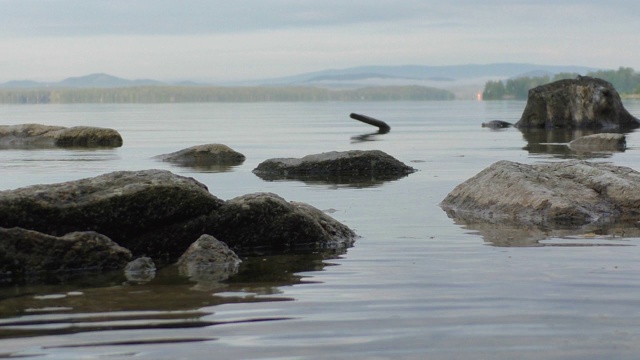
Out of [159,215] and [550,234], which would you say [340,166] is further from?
[159,215]

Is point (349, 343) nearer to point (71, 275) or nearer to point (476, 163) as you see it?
point (71, 275)

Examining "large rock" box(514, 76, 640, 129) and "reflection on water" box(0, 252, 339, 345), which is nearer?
"reflection on water" box(0, 252, 339, 345)

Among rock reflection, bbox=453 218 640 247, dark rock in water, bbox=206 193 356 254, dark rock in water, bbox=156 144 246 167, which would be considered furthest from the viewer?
dark rock in water, bbox=156 144 246 167

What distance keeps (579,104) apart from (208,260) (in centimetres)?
4453

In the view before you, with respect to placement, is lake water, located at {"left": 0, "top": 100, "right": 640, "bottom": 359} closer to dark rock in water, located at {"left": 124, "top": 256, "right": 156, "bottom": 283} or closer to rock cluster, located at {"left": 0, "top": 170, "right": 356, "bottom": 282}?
dark rock in water, located at {"left": 124, "top": 256, "right": 156, "bottom": 283}

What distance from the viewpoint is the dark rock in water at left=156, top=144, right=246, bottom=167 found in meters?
33.6

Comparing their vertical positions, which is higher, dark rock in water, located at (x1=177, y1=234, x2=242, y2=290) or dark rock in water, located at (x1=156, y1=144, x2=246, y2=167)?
dark rock in water, located at (x1=177, y1=234, x2=242, y2=290)

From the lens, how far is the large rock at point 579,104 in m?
54.2

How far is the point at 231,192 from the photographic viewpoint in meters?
23.0

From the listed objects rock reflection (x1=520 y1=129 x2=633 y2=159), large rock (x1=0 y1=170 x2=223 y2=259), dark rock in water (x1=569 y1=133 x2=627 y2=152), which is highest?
large rock (x1=0 y1=170 x2=223 y2=259)

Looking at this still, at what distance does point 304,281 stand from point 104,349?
358 cm

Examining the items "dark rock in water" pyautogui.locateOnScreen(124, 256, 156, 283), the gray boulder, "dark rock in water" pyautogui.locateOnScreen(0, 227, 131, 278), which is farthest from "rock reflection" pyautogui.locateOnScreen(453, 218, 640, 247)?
the gray boulder

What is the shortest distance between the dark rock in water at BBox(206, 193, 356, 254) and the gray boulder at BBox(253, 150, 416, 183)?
1281 centimetres

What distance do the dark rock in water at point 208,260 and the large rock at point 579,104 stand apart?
4338 cm
